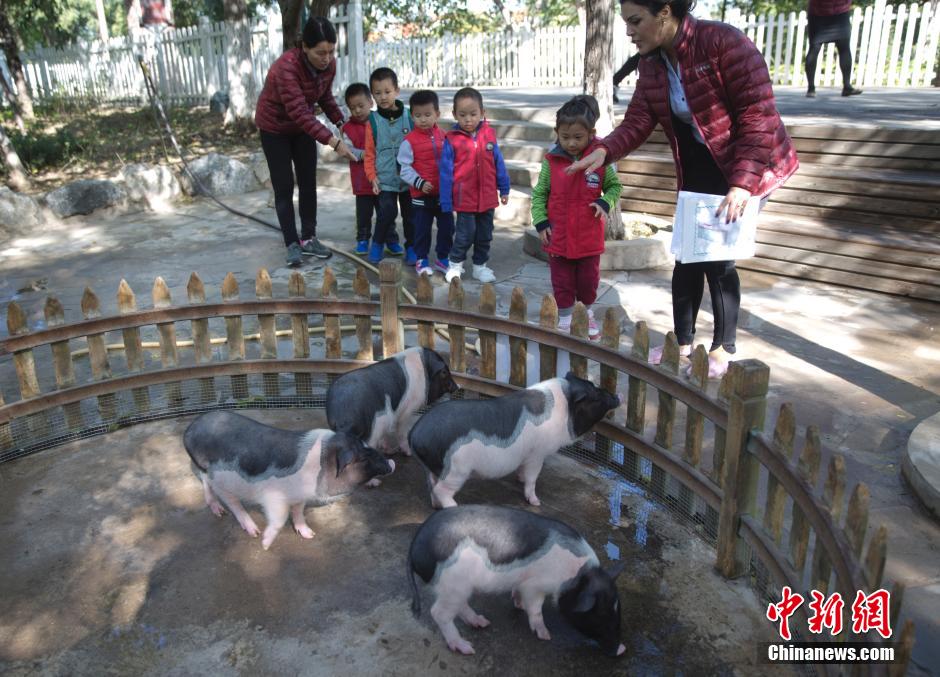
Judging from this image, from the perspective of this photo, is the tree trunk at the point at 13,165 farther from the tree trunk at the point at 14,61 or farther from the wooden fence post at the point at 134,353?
the wooden fence post at the point at 134,353

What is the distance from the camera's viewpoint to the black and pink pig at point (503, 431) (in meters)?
3.12

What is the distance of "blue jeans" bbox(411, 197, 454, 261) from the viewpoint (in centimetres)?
642

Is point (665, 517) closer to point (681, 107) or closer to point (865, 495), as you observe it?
point (865, 495)

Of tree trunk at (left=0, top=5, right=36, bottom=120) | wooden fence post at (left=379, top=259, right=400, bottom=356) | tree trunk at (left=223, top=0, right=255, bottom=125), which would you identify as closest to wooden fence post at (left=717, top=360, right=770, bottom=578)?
wooden fence post at (left=379, top=259, right=400, bottom=356)

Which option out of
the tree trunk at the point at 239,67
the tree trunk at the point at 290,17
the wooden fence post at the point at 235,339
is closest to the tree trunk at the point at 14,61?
the tree trunk at the point at 239,67

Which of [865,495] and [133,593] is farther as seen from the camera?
[133,593]

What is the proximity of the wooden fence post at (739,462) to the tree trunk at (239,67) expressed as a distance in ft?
40.3

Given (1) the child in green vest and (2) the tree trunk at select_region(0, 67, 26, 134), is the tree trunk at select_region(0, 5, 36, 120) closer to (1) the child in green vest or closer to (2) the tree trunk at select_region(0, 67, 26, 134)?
(2) the tree trunk at select_region(0, 67, 26, 134)

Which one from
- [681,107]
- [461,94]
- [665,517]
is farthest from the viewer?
[461,94]

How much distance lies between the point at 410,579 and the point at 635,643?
31.4 inches

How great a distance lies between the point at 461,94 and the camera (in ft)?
19.2

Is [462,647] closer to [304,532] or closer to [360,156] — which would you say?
[304,532]

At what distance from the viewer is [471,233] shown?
629 cm

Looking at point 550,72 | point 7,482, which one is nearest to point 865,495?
point 7,482
